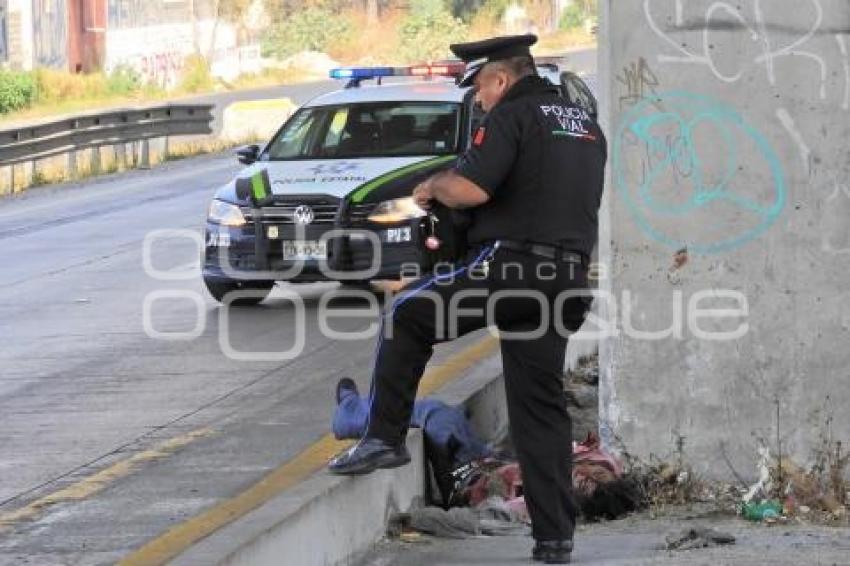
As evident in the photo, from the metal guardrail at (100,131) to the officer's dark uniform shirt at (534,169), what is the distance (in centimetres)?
2203

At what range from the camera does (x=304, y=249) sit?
14141 mm

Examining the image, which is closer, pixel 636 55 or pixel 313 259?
pixel 636 55

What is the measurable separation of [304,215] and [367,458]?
7.09m

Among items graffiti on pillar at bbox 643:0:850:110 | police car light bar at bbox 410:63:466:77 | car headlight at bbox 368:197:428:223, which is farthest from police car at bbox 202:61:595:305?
graffiti on pillar at bbox 643:0:850:110

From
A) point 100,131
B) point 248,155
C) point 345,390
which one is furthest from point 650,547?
point 100,131

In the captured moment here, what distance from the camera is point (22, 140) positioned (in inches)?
1141

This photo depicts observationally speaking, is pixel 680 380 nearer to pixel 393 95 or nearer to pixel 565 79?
pixel 393 95

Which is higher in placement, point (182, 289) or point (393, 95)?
point (393, 95)

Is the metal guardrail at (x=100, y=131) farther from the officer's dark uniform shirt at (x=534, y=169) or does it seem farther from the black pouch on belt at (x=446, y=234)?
the officer's dark uniform shirt at (x=534, y=169)

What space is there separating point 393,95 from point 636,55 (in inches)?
318

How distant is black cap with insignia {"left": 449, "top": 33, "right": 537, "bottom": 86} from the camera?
6918 mm

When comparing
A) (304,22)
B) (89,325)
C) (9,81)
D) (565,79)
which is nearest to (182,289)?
(89,325)

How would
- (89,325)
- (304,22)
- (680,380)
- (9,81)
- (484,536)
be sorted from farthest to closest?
(304,22) < (9,81) < (89,325) < (680,380) < (484,536)

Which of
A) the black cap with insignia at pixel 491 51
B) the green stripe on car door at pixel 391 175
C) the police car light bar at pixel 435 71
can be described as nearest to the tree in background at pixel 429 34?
the police car light bar at pixel 435 71
